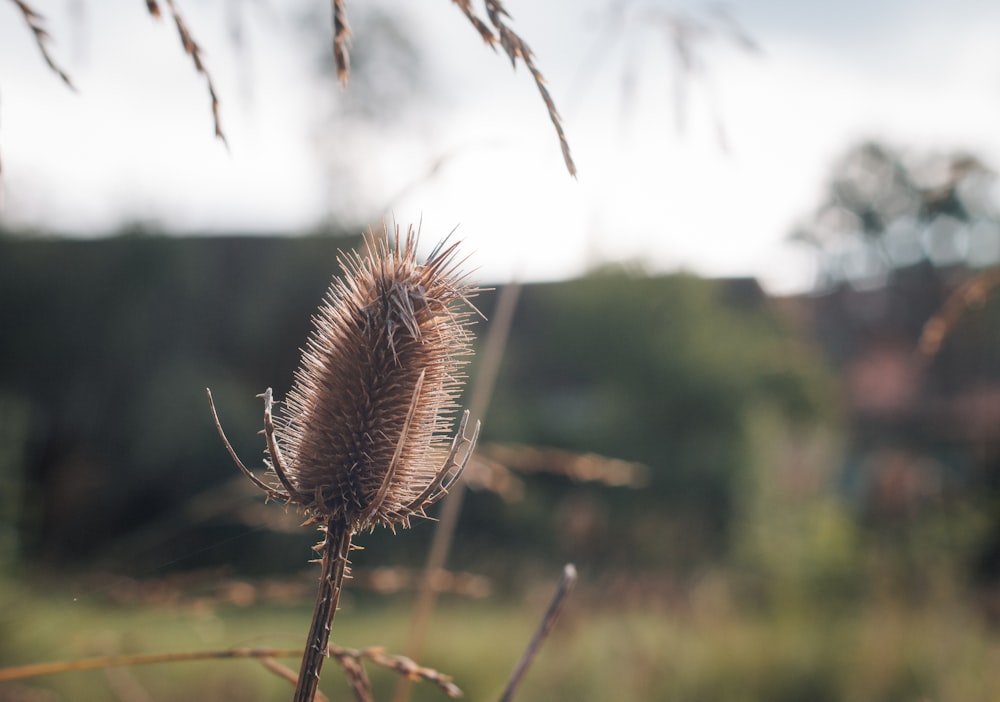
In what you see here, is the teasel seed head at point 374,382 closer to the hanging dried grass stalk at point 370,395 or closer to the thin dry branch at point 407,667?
the hanging dried grass stalk at point 370,395

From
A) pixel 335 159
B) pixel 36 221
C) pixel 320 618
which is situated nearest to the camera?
pixel 320 618

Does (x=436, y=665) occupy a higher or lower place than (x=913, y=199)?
lower

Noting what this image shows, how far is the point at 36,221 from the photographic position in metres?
15.1

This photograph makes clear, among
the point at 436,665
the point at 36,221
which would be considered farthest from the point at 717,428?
the point at 36,221

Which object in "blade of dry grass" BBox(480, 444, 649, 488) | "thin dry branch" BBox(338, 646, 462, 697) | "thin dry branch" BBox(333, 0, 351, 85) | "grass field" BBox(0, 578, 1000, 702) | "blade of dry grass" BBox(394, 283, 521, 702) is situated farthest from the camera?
"grass field" BBox(0, 578, 1000, 702)

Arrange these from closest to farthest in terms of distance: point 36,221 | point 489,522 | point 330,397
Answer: point 330,397
point 489,522
point 36,221

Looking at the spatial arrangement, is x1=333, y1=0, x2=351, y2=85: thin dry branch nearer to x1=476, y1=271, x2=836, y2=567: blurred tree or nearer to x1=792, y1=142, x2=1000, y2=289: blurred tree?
x1=476, y1=271, x2=836, y2=567: blurred tree

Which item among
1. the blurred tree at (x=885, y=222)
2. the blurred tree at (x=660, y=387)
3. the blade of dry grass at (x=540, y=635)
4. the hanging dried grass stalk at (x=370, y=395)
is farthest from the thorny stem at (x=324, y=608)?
the blurred tree at (x=885, y=222)

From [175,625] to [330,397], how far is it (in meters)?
10.6

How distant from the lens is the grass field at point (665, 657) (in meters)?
5.63

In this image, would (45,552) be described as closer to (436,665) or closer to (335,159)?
(436,665)

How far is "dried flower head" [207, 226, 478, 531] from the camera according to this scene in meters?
0.79

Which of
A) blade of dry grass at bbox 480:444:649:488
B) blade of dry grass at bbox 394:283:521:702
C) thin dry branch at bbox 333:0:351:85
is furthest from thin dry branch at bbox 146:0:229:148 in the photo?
blade of dry grass at bbox 480:444:649:488

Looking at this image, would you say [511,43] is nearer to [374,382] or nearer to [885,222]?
[374,382]
